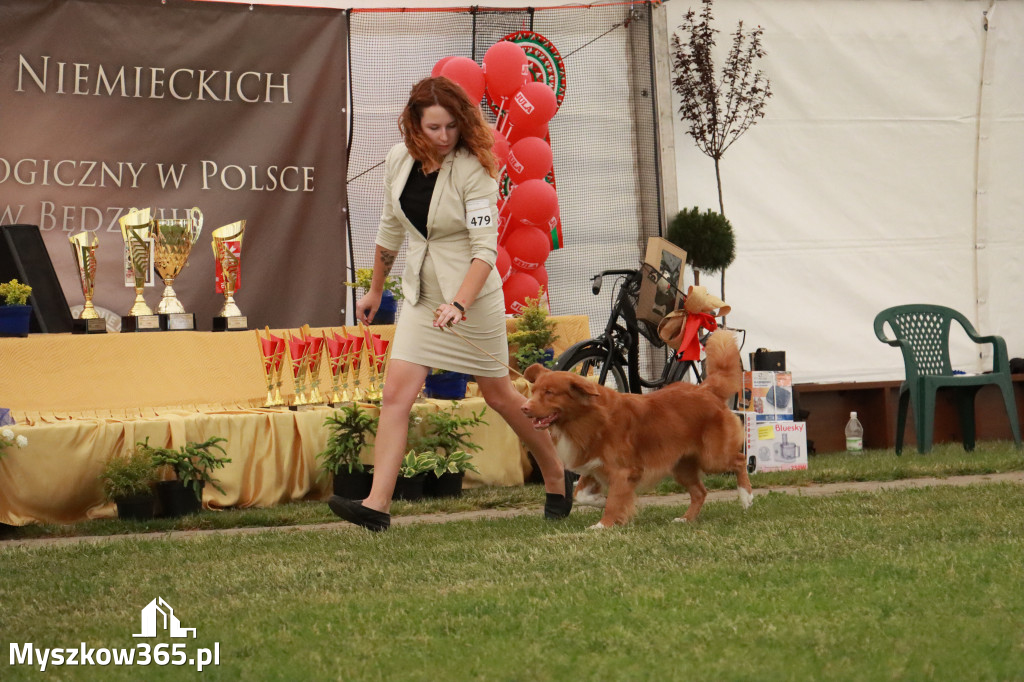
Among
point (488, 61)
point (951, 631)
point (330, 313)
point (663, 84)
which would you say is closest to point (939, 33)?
point (663, 84)

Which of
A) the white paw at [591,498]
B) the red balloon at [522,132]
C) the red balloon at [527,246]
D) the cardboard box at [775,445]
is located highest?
the red balloon at [522,132]

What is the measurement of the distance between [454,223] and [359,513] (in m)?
1.17

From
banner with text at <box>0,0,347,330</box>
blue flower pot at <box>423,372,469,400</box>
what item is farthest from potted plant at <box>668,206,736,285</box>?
banner with text at <box>0,0,347,330</box>

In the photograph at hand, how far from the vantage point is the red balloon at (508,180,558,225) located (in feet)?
25.0

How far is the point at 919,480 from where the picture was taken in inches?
246

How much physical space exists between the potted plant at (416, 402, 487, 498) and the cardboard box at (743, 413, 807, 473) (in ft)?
5.57

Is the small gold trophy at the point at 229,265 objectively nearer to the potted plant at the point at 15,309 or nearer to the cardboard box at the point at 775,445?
the potted plant at the point at 15,309

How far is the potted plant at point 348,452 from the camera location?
605 cm

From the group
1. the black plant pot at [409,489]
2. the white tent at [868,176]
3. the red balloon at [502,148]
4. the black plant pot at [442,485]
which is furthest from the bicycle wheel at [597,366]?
the white tent at [868,176]

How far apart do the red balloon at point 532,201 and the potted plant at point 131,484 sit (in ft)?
10.0

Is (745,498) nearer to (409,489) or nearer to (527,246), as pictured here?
(409,489)

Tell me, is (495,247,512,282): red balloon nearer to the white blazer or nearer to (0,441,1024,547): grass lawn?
(0,441,1024,547): grass lawn

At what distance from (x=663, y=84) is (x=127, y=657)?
6.87 m

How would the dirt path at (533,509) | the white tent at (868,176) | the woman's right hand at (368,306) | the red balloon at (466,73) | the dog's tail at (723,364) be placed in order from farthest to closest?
the white tent at (868,176) < the red balloon at (466,73) < the dirt path at (533,509) < the dog's tail at (723,364) < the woman's right hand at (368,306)
